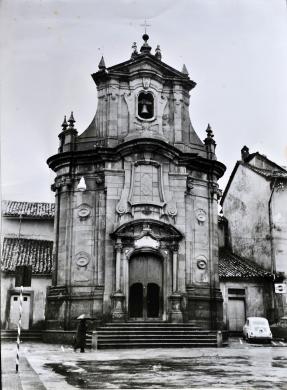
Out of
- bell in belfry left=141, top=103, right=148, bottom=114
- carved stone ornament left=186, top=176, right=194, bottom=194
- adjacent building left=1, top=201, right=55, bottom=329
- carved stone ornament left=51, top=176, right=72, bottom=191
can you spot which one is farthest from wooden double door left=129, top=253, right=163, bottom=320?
bell in belfry left=141, top=103, right=148, bottom=114

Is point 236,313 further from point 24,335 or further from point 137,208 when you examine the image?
point 24,335

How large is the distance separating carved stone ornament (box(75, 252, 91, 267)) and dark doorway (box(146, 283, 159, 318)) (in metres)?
3.05

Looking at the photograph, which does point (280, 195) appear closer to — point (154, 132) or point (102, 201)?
point (154, 132)

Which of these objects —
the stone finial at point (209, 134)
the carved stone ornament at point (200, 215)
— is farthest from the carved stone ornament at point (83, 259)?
the stone finial at point (209, 134)

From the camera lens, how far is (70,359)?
54.6ft

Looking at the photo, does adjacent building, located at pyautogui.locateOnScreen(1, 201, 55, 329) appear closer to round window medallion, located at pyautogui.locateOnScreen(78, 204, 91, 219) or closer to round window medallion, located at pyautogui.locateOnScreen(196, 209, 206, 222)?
round window medallion, located at pyautogui.locateOnScreen(78, 204, 91, 219)

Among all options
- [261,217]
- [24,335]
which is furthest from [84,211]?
[261,217]

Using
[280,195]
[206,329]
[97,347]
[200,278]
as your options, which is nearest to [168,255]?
[200,278]

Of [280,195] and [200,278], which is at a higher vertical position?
[280,195]

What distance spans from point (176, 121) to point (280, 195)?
9942mm

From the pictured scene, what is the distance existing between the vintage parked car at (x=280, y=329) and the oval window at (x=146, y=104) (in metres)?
14.0

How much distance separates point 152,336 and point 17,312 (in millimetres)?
10873

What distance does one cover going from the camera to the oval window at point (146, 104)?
87.0 ft

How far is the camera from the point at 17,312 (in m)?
30.0
